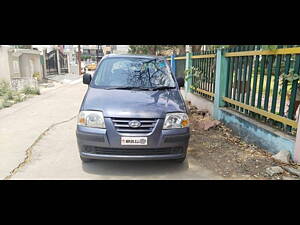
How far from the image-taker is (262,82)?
444cm

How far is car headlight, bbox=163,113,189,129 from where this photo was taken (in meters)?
3.35

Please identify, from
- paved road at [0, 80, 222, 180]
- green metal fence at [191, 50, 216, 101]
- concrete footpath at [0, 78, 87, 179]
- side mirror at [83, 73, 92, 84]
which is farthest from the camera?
green metal fence at [191, 50, 216, 101]

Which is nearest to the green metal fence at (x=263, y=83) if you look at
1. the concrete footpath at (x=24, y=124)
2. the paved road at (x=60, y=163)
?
the paved road at (x=60, y=163)

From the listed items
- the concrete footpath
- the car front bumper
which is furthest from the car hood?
the concrete footpath

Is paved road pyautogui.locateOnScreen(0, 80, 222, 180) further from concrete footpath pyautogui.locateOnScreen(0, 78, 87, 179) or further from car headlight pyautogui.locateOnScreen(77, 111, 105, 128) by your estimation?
car headlight pyautogui.locateOnScreen(77, 111, 105, 128)

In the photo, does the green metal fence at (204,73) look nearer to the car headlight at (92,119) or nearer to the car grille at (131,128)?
the car grille at (131,128)

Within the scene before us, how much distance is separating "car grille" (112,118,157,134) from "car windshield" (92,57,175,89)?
88 centimetres

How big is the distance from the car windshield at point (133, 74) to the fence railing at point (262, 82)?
1649 millimetres

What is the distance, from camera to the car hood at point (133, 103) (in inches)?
129

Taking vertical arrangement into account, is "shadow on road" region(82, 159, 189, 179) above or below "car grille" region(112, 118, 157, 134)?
below

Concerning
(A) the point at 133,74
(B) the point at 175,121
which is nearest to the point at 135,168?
(B) the point at 175,121

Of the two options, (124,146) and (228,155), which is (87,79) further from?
(228,155)
